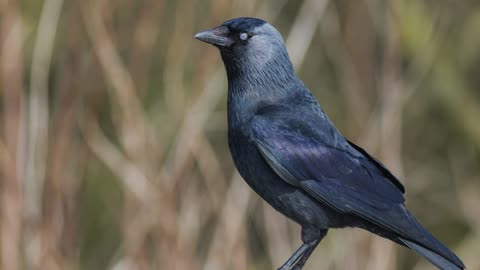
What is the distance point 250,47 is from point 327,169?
1.53 feet

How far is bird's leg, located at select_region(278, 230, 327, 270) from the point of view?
321 cm

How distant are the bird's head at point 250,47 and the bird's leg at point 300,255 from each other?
54cm

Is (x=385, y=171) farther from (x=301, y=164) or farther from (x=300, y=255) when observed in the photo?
(x=300, y=255)

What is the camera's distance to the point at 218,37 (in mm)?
3352

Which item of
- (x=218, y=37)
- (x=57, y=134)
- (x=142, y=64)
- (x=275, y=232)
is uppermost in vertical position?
(x=218, y=37)

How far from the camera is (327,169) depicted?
3.21m

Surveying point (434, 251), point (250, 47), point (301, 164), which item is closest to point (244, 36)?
point (250, 47)

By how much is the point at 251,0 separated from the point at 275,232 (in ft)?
3.44

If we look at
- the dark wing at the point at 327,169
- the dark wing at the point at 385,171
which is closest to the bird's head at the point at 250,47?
the dark wing at the point at 327,169

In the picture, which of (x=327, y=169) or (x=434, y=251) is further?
(x=327, y=169)

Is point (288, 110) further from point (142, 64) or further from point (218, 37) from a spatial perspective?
point (142, 64)

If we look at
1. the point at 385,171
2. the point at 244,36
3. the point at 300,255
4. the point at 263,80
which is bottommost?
the point at 300,255

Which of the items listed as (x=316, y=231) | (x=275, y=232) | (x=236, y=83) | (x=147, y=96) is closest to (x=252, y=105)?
(x=236, y=83)

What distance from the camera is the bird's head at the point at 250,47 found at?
3346mm
